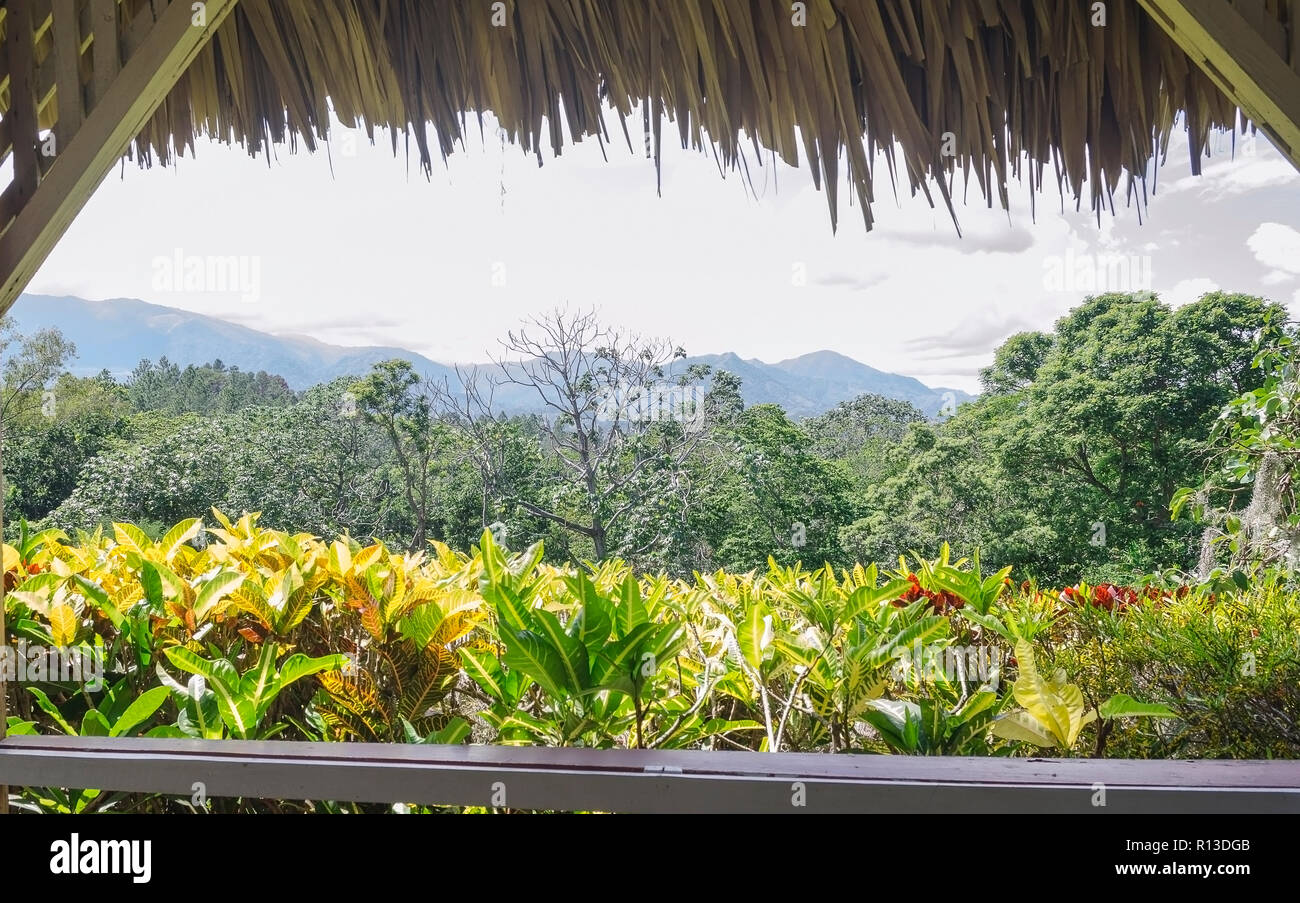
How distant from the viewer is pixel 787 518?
8.11m

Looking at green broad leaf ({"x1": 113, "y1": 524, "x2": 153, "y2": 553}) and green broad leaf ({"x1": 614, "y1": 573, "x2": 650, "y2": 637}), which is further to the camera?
green broad leaf ({"x1": 113, "y1": 524, "x2": 153, "y2": 553})

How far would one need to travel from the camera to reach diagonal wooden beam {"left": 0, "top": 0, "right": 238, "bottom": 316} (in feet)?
2.75

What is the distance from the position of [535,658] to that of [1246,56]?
2.99ft

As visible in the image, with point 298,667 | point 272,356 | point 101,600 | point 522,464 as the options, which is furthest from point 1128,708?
point 272,356

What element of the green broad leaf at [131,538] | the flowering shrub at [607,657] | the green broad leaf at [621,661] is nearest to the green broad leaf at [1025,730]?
the flowering shrub at [607,657]

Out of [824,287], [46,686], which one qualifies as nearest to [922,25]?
[46,686]

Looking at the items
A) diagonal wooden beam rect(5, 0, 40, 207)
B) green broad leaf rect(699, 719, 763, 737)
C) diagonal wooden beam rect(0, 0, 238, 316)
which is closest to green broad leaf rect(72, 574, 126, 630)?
diagonal wooden beam rect(0, 0, 238, 316)

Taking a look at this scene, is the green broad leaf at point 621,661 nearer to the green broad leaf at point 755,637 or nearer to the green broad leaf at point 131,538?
the green broad leaf at point 755,637

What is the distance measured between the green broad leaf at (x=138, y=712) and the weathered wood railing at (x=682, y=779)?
128mm

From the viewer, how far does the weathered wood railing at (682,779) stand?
2.23ft

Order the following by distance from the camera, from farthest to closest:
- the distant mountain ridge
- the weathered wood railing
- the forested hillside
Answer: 1. the distant mountain ridge
2. the forested hillside
3. the weathered wood railing

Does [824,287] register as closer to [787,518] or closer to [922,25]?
[787,518]

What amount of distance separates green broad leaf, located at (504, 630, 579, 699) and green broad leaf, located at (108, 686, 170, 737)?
481mm

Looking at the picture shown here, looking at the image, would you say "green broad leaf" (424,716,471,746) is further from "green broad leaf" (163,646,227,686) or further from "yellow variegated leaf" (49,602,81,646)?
"yellow variegated leaf" (49,602,81,646)
